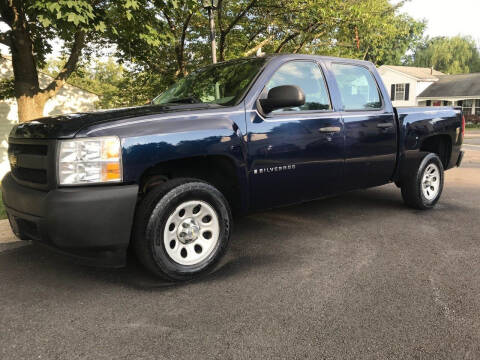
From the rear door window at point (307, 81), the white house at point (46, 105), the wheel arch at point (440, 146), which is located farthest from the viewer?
the white house at point (46, 105)

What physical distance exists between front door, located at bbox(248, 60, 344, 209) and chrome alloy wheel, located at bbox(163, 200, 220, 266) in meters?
0.51

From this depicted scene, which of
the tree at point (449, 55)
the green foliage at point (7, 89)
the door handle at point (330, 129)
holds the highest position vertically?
the tree at point (449, 55)

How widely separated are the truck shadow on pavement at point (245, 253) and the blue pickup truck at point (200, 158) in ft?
0.93

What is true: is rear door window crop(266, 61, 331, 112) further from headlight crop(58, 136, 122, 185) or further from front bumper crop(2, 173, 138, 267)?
front bumper crop(2, 173, 138, 267)

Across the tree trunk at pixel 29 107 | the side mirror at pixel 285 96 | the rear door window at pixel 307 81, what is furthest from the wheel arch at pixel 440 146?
the tree trunk at pixel 29 107

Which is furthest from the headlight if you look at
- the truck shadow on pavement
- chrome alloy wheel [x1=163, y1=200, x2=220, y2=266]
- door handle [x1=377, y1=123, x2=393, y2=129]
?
door handle [x1=377, y1=123, x2=393, y2=129]

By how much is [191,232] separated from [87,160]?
985 millimetres

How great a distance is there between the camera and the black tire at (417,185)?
5047mm

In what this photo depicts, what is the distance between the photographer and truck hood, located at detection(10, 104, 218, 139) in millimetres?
2742

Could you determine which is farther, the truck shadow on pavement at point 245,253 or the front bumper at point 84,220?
the truck shadow on pavement at point 245,253

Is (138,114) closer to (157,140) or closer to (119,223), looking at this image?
(157,140)

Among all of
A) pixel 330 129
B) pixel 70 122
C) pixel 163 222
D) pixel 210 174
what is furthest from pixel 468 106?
pixel 70 122

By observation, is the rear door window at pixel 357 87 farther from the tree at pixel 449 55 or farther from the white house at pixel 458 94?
the tree at pixel 449 55

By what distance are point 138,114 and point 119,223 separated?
2.80ft
